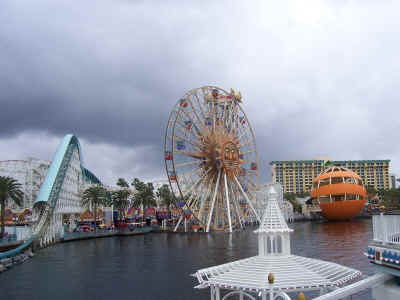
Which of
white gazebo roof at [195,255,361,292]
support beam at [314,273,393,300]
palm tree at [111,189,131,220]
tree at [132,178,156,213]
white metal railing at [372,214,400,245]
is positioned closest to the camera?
support beam at [314,273,393,300]

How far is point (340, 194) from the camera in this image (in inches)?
3292

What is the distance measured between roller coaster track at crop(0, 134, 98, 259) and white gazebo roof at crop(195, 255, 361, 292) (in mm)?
36391

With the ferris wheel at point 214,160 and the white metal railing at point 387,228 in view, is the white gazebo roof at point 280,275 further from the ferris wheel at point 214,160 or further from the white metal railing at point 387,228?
the ferris wheel at point 214,160

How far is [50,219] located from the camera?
54.2 m

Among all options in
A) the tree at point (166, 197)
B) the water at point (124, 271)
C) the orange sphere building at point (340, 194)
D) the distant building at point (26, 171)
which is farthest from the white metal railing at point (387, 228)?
the tree at point (166, 197)

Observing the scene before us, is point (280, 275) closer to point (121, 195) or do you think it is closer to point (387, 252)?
point (387, 252)

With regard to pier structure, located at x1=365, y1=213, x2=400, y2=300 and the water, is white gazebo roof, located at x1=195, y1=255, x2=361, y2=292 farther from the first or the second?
the water

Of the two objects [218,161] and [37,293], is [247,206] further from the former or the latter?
[37,293]

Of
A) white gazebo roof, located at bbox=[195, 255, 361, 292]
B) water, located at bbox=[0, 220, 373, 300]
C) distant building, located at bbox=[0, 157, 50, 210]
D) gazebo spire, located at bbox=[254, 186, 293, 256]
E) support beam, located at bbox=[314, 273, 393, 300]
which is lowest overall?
water, located at bbox=[0, 220, 373, 300]

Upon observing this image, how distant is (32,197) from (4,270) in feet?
158

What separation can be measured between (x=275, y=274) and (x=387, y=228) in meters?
3.95

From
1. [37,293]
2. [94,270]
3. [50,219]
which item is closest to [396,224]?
[37,293]

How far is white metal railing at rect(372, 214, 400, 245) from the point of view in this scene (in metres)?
9.53

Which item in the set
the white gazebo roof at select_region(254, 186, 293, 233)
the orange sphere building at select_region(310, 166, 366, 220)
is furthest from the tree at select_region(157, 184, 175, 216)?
the white gazebo roof at select_region(254, 186, 293, 233)
